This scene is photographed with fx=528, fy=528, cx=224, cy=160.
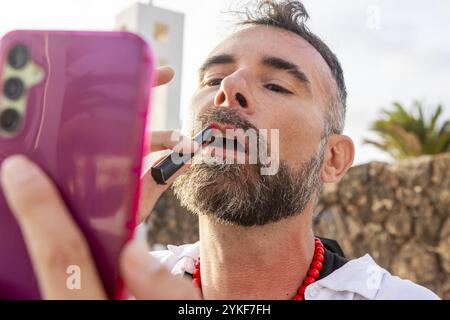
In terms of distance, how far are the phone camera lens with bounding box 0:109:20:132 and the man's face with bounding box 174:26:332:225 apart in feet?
2.89

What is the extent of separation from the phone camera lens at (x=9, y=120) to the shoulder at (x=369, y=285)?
131cm

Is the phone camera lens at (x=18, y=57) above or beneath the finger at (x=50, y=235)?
above

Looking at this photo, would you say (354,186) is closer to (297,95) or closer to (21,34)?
(297,95)

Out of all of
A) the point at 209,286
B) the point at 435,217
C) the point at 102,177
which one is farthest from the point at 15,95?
the point at 435,217

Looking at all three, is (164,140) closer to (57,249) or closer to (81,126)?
(81,126)

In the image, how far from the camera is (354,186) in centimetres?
787

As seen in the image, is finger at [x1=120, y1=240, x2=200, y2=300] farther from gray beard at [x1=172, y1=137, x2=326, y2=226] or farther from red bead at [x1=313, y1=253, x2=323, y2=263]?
red bead at [x1=313, y1=253, x2=323, y2=263]

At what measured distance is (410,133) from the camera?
9.29m

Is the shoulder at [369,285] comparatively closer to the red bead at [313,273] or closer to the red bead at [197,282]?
the red bead at [313,273]

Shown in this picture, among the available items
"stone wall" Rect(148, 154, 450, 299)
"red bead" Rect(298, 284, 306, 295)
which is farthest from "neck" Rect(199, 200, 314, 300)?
"stone wall" Rect(148, 154, 450, 299)

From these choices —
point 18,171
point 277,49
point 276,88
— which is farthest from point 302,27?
point 18,171

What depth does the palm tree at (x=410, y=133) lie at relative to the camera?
29.6 ft

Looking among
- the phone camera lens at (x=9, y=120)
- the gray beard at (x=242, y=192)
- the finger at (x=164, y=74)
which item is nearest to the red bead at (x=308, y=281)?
the gray beard at (x=242, y=192)

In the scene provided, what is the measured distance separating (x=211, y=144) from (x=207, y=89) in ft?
1.23
